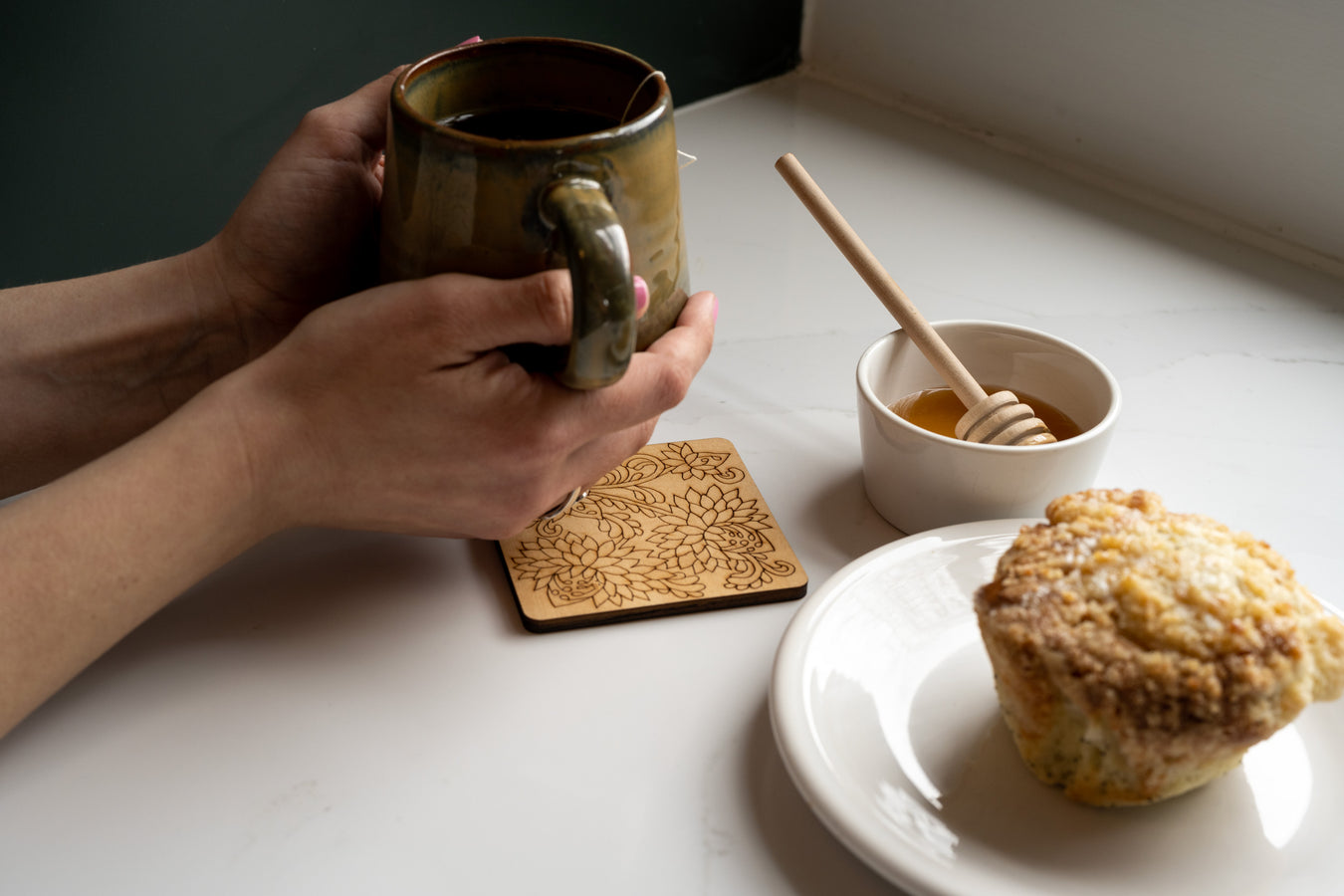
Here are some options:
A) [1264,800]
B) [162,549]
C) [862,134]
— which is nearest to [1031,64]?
[862,134]

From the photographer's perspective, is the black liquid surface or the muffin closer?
the muffin

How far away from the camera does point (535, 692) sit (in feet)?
2.40

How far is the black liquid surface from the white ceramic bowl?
29 cm

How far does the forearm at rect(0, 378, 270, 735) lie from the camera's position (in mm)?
642

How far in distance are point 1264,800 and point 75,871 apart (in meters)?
0.66

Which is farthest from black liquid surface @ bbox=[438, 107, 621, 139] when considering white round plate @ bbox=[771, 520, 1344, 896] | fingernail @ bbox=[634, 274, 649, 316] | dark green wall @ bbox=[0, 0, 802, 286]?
dark green wall @ bbox=[0, 0, 802, 286]

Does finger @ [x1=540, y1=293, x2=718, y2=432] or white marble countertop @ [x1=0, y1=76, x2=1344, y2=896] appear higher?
finger @ [x1=540, y1=293, x2=718, y2=432]

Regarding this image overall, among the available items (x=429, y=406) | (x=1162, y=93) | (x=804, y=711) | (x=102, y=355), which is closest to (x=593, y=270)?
(x=429, y=406)

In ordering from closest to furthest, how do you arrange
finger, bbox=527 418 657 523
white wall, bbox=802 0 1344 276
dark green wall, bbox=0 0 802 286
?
finger, bbox=527 418 657 523 < dark green wall, bbox=0 0 802 286 < white wall, bbox=802 0 1344 276

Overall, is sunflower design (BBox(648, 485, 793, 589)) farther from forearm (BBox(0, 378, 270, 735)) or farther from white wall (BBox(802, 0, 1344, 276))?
white wall (BBox(802, 0, 1344, 276))

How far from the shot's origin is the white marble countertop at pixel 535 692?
0.62m

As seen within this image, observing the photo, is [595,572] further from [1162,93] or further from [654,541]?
[1162,93]

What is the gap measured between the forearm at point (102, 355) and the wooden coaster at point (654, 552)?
0.32 m

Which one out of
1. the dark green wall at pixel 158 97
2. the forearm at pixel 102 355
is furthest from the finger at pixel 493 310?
the dark green wall at pixel 158 97
